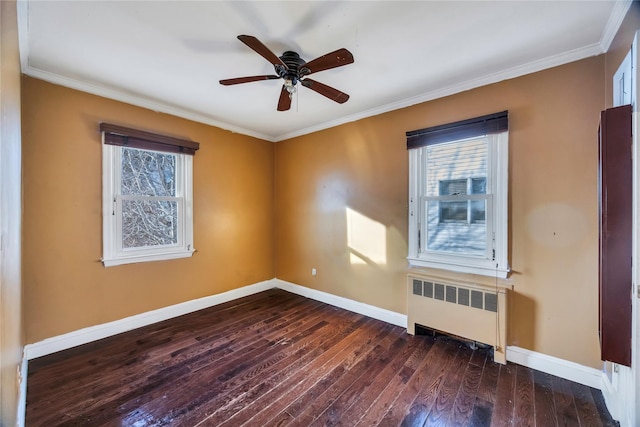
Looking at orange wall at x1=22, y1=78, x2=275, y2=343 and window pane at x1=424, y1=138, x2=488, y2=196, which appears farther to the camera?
window pane at x1=424, y1=138, x2=488, y2=196

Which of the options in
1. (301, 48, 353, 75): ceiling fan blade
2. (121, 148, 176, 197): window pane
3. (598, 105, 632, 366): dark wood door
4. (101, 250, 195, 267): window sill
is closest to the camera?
(598, 105, 632, 366): dark wood door

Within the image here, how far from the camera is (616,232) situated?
A: 146cm

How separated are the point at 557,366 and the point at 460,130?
86.0 inches

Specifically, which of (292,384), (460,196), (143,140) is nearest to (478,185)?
(460,196)

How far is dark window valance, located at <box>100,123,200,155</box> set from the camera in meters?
2.72

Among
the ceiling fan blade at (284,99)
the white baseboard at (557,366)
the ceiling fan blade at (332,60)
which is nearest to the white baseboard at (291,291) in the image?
the white baseboard at (557,366)

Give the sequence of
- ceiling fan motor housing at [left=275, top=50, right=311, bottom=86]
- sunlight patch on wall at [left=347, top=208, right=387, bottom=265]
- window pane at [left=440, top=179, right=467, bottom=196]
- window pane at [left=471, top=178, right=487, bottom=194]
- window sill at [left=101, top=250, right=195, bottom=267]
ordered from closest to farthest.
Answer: ceiling fan motor housing at [left=275, top=50, right=311, bottom=86] → window pane at [left=471, top=178, right=487, bottom=194] → window pane at [left=440, top=179, right=467, bottom=196] → window sill at [left=101, top=250, right=195, bottom=267] → sunlight patch on wall at [left=347, top=208, right=387, bottom=265]

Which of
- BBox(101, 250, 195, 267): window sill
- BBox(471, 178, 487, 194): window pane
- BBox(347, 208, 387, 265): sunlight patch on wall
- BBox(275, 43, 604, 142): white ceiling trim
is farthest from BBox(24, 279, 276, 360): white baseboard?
BBox(471, 178, 487, 194): window pane

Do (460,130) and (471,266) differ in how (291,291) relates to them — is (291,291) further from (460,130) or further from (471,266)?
(460,130)

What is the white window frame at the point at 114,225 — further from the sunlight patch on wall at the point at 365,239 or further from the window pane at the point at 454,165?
the window pane at the point at 454,165

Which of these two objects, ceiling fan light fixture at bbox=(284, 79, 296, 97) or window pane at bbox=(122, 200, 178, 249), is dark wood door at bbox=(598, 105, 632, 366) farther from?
window pane at bbox=(122, 200, 178, 249)

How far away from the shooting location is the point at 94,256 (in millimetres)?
2680

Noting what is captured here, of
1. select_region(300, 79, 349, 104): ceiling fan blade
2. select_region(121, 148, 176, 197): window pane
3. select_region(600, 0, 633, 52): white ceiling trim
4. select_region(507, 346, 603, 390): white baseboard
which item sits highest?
select_region(600, 0, 633, 52): white ceiling trim

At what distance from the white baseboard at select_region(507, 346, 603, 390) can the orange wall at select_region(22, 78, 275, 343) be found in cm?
349
